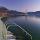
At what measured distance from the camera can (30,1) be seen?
1.26 meters

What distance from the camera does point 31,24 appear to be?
48.8 inches

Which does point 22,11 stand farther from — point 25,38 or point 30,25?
point 25,38

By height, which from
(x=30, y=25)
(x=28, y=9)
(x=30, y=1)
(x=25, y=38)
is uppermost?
(x=30, y=1)

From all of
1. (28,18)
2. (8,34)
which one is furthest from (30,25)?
(8,34)

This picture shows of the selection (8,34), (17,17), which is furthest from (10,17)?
(8,34)

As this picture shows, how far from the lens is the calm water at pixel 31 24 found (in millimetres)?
1225

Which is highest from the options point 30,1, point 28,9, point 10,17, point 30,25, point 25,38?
point 30,1

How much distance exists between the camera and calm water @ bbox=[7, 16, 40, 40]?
1.22 metres

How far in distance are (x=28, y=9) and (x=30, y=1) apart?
0.11m

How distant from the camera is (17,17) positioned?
4.03 ft

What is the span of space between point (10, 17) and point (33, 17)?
0.30m

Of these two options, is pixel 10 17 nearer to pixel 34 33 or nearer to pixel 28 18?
pixel 28 18

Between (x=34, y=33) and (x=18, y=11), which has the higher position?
(x=18, y=11)

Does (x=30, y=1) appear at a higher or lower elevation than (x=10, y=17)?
higher
